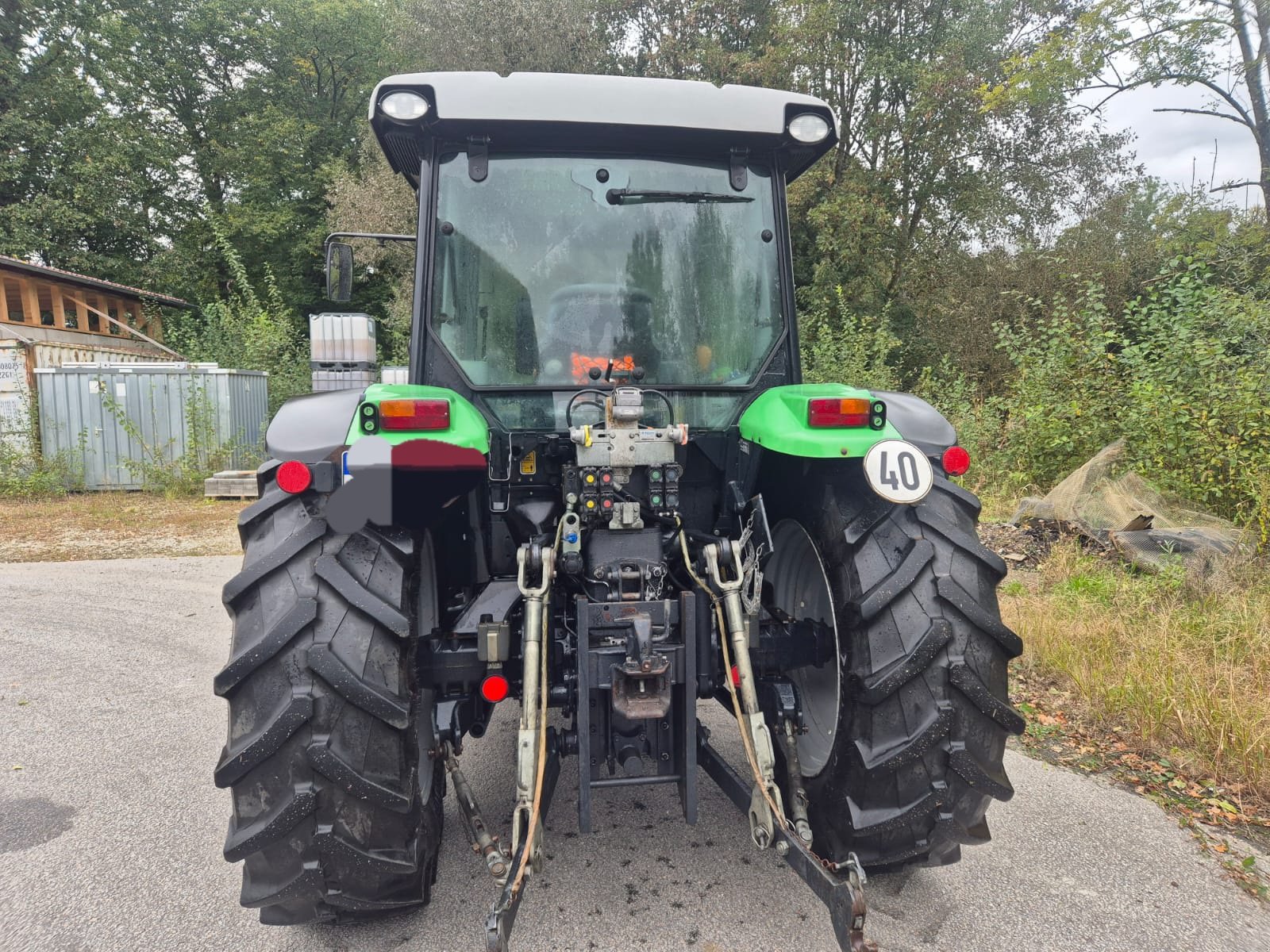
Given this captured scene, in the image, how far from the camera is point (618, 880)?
92.3 inches

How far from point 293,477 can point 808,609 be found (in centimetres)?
166

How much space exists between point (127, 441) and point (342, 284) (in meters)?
10.3

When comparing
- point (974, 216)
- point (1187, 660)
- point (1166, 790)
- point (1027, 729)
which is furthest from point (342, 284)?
point (974, 216)

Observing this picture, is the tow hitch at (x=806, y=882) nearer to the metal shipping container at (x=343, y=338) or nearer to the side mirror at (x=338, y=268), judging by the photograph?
the side mirror at (x=338, y=268)

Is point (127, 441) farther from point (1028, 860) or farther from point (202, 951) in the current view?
point (1028, 860)

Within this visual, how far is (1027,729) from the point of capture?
3424 mm

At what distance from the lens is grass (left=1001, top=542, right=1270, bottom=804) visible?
3021 millimetres

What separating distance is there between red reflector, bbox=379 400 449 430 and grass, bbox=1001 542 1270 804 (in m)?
3.14

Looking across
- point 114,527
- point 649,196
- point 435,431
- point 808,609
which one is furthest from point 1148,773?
point 114,527

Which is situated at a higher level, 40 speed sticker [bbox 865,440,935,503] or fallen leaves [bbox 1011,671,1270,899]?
40 speed sticker [bbox 865,440,935,503]

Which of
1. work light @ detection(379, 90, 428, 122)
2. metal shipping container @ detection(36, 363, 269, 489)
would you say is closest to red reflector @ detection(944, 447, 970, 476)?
work light @ detection(379, 90, 428, 122)

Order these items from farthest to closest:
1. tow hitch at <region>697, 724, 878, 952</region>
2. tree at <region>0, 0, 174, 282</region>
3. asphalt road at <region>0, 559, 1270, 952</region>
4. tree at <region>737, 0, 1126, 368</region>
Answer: tree at <region>0, 0, 174, 282</region> → tree at <region>737, 0, 1126, 368</region> → asphalt road at <region>0, 559, 1270, 952</region> → tow hitch at <region>697, 724, 878, 952</region>

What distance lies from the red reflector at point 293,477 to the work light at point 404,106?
44.6 inches

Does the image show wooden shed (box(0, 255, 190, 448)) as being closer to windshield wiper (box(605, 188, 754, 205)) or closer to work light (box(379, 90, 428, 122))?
work light (box(379, 90, 428, 122))
